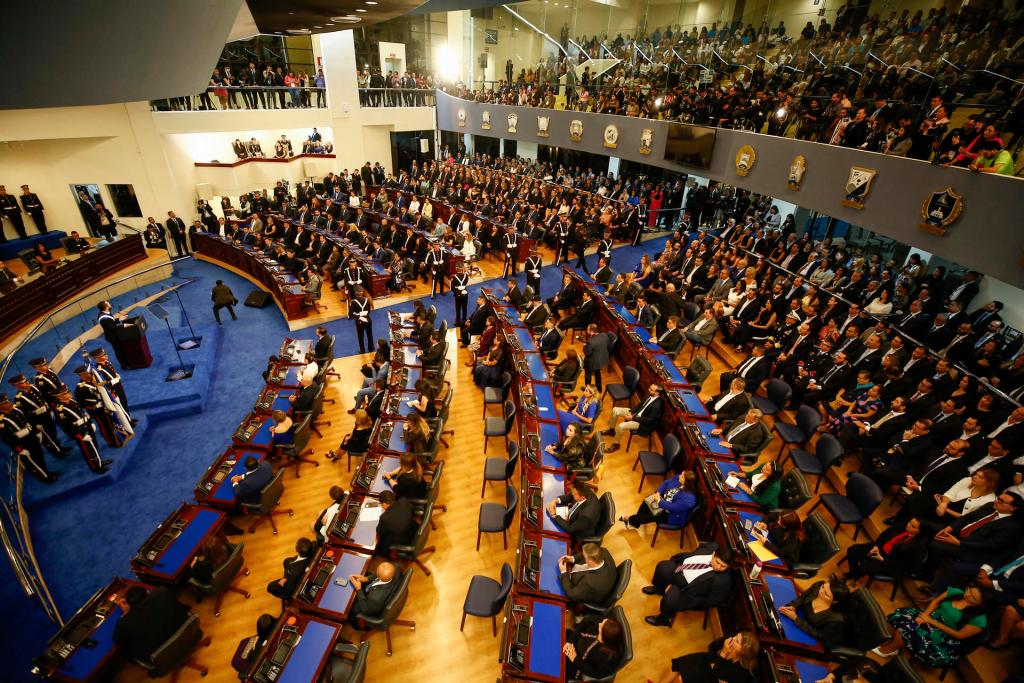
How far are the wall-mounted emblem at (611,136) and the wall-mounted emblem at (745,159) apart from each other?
5655mm

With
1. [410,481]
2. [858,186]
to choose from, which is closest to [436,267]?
[410,481]

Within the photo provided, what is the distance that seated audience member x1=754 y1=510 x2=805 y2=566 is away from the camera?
5055mm

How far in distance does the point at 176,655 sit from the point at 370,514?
2.15 m

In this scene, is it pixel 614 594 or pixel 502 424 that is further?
pixel 502 424

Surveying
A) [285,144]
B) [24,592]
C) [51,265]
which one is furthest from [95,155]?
[24,592]

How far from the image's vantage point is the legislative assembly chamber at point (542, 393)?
4633 mm

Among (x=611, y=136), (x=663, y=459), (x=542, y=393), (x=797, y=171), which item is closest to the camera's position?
(x=663, y=459)

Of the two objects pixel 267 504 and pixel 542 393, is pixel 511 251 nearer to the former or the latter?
pixel 542 393

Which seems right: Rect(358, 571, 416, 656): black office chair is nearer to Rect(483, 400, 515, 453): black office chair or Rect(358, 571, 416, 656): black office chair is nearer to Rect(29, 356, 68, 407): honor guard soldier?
Rect(483, 400, 515, 453): black office chair

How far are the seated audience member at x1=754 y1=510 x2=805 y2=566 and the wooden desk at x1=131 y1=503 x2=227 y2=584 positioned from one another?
6458 mm

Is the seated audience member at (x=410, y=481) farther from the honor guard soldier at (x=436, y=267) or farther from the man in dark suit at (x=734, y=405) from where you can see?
the honor guard soldier at (x=436, y=267)

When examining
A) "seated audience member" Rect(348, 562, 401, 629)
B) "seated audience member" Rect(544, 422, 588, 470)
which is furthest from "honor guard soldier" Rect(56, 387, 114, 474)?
"seated audience member" Rect(544, 422, 588, 470)

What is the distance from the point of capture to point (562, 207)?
1725 cm

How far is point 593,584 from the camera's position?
4.87 m
